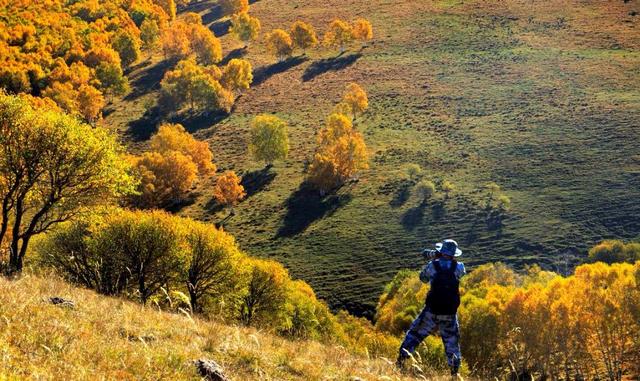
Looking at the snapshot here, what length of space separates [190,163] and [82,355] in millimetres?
100839

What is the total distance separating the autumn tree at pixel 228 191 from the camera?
98062 mm

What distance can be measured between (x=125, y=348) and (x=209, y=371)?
125cm

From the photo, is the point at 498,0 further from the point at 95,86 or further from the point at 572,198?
the point at 95,86

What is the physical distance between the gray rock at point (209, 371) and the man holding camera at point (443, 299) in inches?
223

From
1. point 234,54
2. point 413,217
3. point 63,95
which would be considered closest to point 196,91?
point 63,95

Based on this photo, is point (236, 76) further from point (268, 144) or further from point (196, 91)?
point (268, 144)

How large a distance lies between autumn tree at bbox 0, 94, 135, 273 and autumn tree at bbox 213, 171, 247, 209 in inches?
2762

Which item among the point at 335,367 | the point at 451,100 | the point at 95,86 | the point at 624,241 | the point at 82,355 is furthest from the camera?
the point at 95,86

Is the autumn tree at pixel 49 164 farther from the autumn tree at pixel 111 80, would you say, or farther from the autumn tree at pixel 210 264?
the autumn tree at pixel 111 80

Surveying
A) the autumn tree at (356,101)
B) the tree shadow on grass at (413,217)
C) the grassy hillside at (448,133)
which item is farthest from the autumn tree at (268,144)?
the tree shadow on grass at (413,217)

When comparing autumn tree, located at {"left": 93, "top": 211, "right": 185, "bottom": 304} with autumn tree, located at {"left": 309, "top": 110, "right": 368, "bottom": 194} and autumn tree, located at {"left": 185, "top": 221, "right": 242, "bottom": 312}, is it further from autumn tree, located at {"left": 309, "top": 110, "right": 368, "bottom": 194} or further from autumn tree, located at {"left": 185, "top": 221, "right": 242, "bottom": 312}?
autumn tree, located at {"left": 309, "top": 110, "right": 368, "bottom": 194}

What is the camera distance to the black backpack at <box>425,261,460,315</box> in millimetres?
11891

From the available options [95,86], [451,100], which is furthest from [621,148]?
[95,86]

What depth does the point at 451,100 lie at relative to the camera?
12912cm
